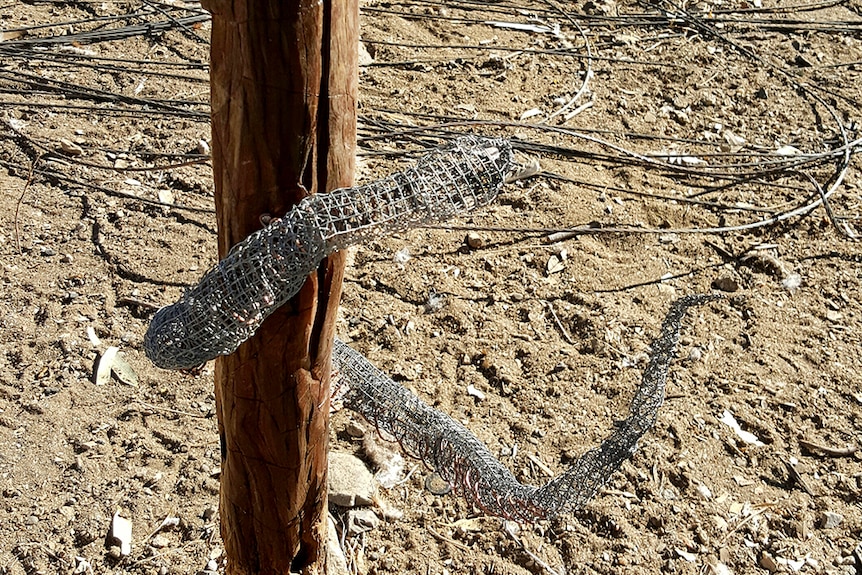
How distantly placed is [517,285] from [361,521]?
62.4 inches

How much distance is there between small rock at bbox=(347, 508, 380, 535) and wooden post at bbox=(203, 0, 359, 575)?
0.86 meters

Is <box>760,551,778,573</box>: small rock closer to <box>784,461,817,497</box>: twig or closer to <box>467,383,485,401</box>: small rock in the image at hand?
<box>784,461,817,497</box>: twig

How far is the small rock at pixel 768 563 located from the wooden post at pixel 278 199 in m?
1.85

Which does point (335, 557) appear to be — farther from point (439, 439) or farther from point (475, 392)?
point (475, 392)

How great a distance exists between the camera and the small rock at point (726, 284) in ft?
14.2

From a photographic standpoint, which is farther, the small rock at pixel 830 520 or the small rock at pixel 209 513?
the small rock at pixel 830 520

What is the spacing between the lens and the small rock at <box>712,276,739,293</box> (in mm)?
4316

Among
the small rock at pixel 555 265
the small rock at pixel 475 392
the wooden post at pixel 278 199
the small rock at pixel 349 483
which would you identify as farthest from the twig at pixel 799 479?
the wooden post at pixel 278 199

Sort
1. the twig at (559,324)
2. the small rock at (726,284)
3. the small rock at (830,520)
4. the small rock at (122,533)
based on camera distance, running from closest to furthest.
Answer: the small rock at (122,533) < the small rock at (830,520) < the twig at (559,324) < the small rock at (726,284)

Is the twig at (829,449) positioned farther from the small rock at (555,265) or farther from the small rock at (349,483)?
the small rock at (349,483)

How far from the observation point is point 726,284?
4.32 m

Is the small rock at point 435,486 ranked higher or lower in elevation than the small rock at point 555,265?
lower

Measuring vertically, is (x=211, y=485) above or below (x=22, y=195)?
below

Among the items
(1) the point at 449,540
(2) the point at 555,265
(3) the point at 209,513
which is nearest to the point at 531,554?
(1) the point at 449,540
